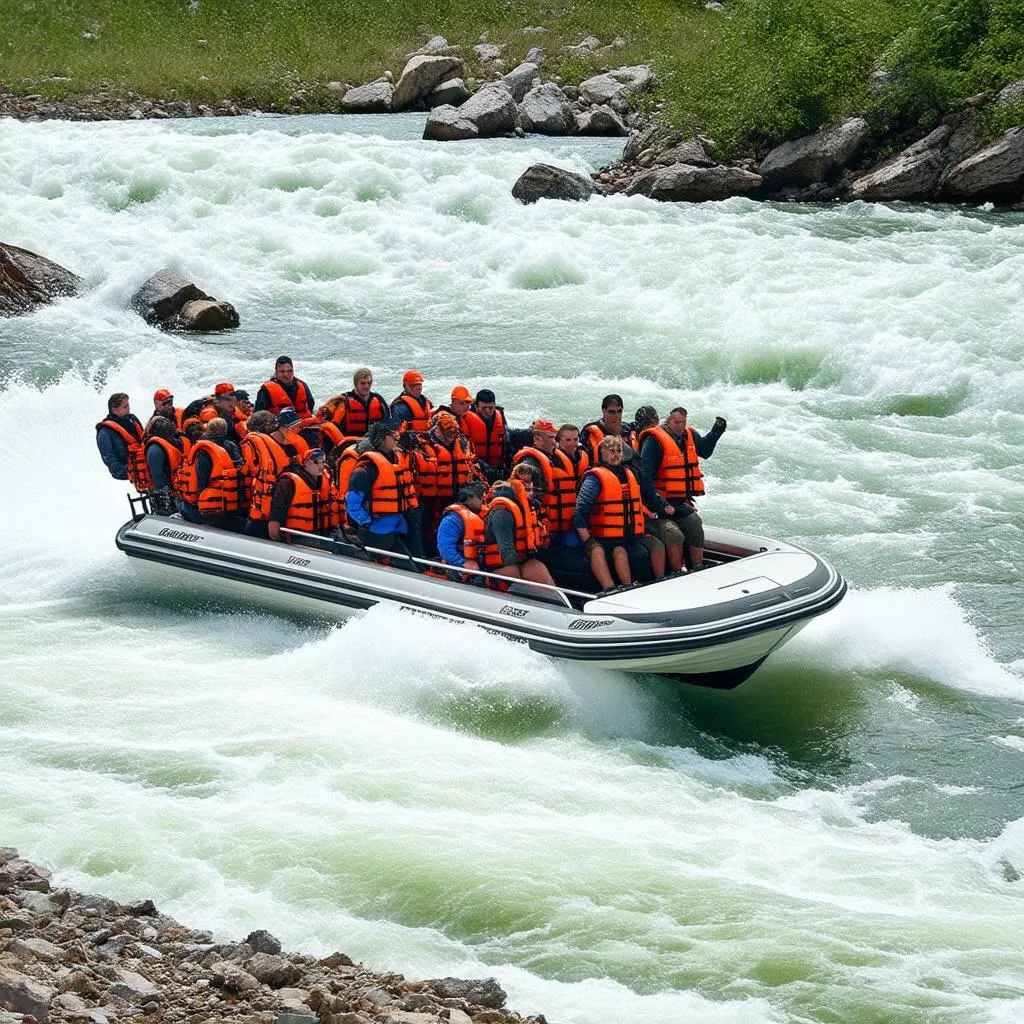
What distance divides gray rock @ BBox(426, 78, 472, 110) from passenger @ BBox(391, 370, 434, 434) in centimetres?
2246

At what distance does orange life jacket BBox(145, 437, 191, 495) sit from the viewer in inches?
441

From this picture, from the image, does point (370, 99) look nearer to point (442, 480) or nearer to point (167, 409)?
point (167, 409)

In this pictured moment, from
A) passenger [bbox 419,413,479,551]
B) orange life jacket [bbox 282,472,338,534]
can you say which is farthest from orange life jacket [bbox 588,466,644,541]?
orange life jacket [bbox 282,472,338,534]

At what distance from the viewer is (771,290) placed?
18906mm

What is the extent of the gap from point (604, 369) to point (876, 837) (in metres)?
9.78

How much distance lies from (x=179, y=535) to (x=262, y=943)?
4920 mm

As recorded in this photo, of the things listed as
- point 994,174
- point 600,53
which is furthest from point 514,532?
point 600,53

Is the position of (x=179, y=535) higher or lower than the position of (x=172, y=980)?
higher

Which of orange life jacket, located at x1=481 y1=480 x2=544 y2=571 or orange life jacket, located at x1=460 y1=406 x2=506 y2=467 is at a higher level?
orange life jacket, located at x1=460 y1=406 x2=506 y2=467

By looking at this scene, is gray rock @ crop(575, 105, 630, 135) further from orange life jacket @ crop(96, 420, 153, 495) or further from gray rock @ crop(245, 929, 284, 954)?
gray rock @ crop(245, 929, 284, 954)

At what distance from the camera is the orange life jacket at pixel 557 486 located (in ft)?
32.4

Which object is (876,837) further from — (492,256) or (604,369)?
(492,256)

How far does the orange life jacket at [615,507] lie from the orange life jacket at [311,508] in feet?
6.45

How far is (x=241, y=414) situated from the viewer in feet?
37.5
